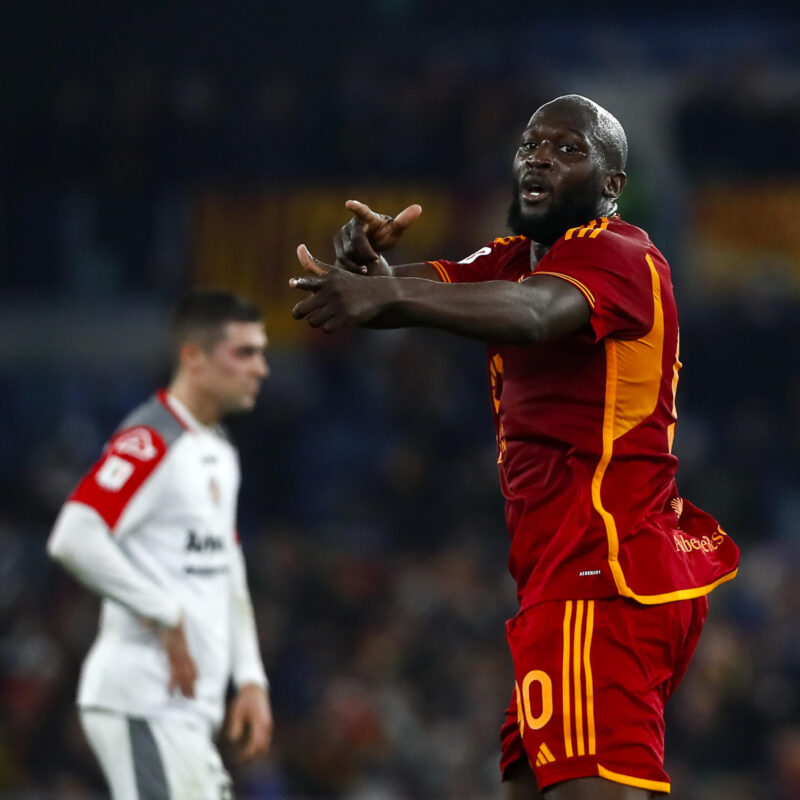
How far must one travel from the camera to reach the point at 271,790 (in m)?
8.29

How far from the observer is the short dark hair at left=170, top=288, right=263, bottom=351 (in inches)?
213

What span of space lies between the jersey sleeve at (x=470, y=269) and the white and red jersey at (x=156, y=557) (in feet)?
5.45

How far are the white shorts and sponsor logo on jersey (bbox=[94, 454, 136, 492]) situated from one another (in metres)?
0.78

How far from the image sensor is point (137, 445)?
5.05 m

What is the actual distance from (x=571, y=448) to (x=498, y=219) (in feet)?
29.4

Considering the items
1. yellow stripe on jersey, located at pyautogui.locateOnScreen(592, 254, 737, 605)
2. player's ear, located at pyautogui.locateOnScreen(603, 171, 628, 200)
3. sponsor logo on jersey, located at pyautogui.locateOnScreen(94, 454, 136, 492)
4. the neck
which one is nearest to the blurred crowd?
the neck

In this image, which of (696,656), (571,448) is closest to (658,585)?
A: (571,448)

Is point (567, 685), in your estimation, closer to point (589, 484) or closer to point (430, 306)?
point (589, 484)

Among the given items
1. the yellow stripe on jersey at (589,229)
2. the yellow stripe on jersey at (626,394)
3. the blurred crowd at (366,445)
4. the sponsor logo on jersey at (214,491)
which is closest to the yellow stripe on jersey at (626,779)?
the yellow stripe on jersey at (626,394)

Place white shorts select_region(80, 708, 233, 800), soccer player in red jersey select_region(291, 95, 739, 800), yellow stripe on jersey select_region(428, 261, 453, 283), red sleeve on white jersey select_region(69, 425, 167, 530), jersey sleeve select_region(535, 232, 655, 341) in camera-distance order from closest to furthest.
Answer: jersey sleeve select_region(535, 232, 655, 341)
soccer player in red jersey select_region(291, 95, 739, 800)
yellow stripe on jersey select_region(428, 261, 453, 283)
white shorts select_region(80, 708, 233, 800)
red sleeve on white jersey select_region(69, 425, 167, 530)

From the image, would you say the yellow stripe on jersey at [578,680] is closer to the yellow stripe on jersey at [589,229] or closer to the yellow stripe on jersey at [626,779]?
the yellow stripe on jersey at [626,779]

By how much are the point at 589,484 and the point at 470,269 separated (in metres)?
0.76

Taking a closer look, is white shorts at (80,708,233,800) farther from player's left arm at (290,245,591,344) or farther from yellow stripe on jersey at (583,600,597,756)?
player's left arm at (290,245,591,344)

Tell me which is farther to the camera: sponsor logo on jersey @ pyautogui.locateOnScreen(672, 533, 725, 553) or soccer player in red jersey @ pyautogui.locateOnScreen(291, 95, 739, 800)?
sponsor logo on jersey @ pyautogui.locateOnScreen(672, 533, 725, 553)
